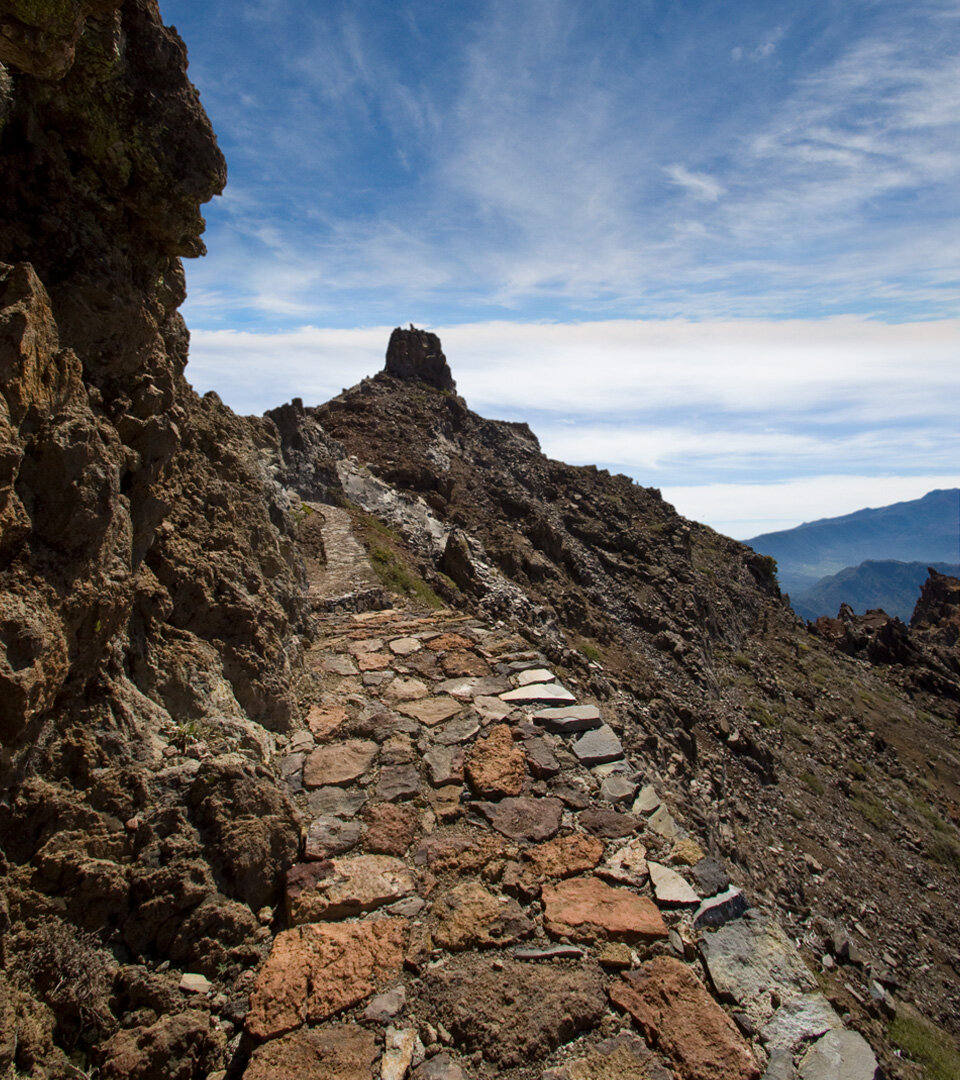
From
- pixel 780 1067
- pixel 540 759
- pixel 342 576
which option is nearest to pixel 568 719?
pixel 540 759

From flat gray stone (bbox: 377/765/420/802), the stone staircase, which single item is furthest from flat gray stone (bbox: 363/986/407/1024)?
flat gray stone (bbox: 377/765/420/802)

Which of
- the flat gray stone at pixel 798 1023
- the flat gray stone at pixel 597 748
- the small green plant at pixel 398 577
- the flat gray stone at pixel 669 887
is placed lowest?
the flat gray stone at pixel 798 1023

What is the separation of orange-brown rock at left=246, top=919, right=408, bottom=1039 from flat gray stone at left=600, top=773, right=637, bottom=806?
173cm

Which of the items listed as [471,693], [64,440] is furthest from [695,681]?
[64,440]

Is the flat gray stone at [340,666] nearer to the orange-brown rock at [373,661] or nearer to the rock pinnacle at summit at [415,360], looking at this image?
the orange-brown rock at [373,661]

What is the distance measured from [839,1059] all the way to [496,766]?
8.02 feet

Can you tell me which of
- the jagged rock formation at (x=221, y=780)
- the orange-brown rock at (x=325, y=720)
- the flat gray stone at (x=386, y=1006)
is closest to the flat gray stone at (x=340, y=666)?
the jagged rock formation at (x=221, y=780)

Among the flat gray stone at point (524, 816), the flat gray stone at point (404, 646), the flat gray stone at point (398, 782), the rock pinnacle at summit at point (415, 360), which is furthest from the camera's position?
the rock pinnacle at summit at point (415, 360)

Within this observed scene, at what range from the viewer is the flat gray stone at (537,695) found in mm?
5508

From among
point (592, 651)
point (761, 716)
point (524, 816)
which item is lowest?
point (761, 716)

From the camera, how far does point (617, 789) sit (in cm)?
441

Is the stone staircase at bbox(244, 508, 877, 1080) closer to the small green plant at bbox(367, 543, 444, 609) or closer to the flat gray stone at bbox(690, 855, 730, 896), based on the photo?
the flat gray stone at bbox(690, 855, 730, 896)

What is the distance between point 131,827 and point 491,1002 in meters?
1.89

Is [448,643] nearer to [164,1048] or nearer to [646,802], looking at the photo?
[646,802]
